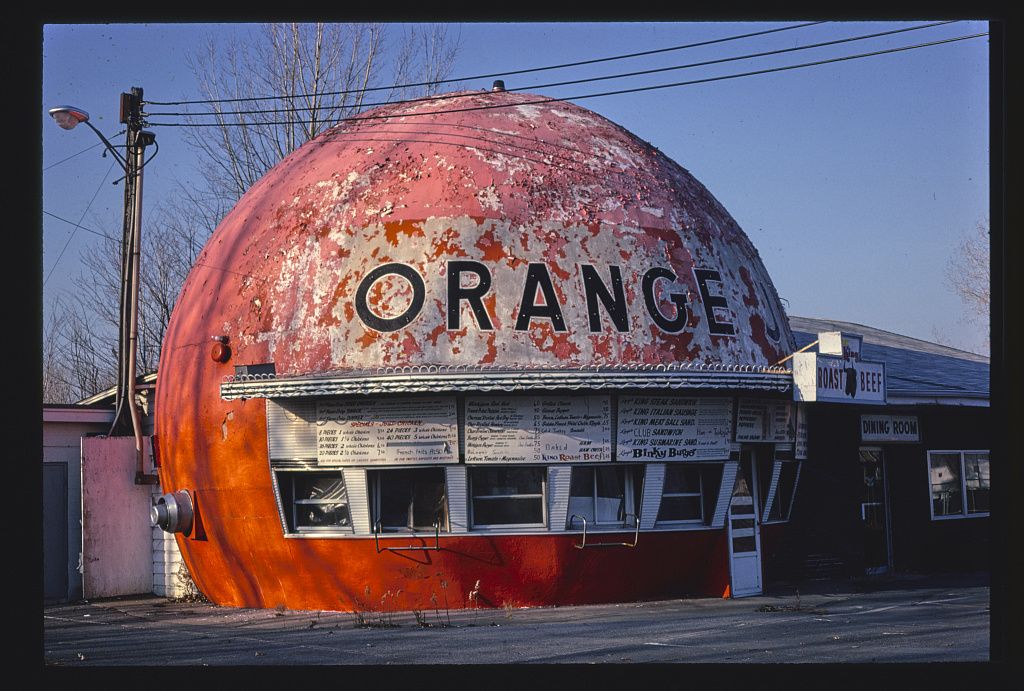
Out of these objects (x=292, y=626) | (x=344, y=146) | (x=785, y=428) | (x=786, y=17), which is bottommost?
(x=292, y=626)

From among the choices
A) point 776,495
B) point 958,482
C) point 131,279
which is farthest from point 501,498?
point 958,482

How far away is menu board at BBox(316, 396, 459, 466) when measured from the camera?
611 inches

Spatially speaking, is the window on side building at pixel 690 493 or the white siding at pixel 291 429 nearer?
the white siding at pixel 291 429

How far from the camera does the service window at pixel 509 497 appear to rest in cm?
1579

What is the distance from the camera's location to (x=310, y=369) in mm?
16031

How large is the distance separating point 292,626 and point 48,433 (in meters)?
6.63

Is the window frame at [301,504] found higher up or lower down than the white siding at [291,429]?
lower down

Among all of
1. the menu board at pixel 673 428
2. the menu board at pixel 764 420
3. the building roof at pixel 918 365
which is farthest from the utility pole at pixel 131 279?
the building roof at pixel 918 365

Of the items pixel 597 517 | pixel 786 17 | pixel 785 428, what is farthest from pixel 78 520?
pixel 786 17

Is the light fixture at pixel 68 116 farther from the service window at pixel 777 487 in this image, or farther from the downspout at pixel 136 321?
the service window at pixel 777 487

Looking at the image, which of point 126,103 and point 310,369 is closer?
point 310,369

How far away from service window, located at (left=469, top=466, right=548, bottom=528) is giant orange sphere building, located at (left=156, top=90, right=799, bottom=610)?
29mm

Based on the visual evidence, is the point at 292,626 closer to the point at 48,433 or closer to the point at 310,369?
the point at 310,369

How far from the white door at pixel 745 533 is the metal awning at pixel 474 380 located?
76.9 inches
